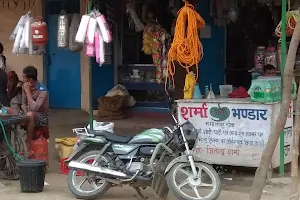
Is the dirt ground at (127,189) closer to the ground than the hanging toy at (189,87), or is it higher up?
closer to the ground

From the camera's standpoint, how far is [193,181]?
648cm

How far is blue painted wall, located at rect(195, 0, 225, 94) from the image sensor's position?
38.7ft

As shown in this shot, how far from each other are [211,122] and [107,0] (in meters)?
4.86

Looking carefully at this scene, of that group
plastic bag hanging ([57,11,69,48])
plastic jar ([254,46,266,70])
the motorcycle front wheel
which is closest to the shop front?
plastic jar ([254,46,266,70])

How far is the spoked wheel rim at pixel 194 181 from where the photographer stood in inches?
253

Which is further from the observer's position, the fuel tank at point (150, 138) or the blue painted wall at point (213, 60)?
the blue painted wall at point (213, 60)

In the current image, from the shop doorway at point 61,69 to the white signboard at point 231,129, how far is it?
17.9 feet

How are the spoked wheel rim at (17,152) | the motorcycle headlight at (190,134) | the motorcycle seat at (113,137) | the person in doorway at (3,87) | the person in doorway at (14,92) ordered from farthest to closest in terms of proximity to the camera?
the person in doorway at (14,92) < the person in doorway at (3,87) < the spoked wheel rim at (17,152) < the motorcycle seat at (113,137) < the motorcycle headlight at (190,134)

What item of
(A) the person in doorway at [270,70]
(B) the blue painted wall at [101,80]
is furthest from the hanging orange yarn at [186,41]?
(B) the blue painted wall at [101,80]

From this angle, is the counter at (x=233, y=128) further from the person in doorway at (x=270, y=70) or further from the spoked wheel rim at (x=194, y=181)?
the spoked wheel rim at (x=194, y=181)

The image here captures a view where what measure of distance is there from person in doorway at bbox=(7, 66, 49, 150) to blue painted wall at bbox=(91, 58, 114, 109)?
462cm

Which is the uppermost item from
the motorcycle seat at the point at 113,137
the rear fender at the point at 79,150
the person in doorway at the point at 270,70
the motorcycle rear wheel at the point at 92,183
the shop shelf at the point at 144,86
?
the person in doorway at the point at 270,70

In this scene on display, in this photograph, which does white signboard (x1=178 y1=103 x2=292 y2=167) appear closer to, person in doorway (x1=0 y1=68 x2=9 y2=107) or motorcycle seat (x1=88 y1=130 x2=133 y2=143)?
motorcycle seat (x1=88 y1=130 x2=133 y2=143)

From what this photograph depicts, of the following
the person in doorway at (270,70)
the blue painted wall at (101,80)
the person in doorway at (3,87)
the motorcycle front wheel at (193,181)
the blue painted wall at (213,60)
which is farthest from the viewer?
the blue painted wall at (101,80)
